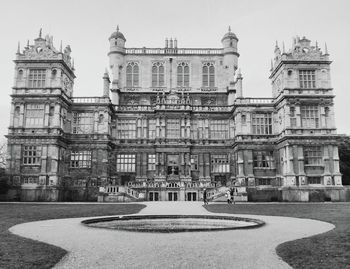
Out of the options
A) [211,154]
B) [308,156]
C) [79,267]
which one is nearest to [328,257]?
[79,267]

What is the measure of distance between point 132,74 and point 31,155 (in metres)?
20.9

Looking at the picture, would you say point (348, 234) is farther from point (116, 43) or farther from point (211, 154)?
point (116, 43)

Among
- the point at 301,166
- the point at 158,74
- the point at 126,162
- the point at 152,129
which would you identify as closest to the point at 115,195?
the point at 126,162

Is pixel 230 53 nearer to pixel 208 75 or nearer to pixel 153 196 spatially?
pixel 208 75

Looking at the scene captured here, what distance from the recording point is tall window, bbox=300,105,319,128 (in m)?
48.0

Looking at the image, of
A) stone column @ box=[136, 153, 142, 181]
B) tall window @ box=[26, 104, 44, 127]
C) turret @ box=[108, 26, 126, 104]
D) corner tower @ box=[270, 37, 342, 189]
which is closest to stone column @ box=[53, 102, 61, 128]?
tall window @ box=[26, 104, 44, 127]

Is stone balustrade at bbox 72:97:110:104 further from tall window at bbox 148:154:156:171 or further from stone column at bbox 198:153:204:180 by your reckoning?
stone column at bbox 198:153:204:180

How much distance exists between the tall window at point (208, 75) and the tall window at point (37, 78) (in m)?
24.7

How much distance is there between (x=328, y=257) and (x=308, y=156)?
126ft

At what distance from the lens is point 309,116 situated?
48.2 meters

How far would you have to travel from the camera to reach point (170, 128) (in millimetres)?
53031

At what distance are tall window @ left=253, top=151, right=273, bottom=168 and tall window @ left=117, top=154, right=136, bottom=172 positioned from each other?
1736 centimetres

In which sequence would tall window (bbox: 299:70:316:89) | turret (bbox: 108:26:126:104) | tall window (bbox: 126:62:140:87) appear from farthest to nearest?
tall window (bbox: 126:62:140:87), turret (bbox: 108:26:126:104), tall window (bbox: 299:70:316:89)

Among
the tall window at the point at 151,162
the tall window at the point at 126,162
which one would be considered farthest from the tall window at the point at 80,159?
the tall window at the point at 151,162
